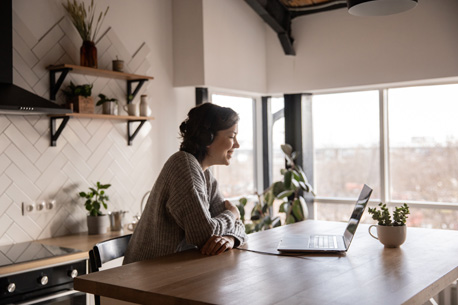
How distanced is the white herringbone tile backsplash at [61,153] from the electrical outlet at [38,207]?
20 mm

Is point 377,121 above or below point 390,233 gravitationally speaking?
above

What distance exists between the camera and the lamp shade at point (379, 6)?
2359mm

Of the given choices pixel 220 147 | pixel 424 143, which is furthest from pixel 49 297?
pixel 424 143

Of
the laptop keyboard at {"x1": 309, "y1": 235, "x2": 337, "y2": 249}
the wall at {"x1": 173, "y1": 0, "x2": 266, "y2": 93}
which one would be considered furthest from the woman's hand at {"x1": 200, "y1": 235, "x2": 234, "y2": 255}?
the wall at {"x1": 173, "y1": 0, "x2": 266, "y2": 93}

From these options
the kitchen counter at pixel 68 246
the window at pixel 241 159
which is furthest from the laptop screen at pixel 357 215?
the window at pixel 241 159

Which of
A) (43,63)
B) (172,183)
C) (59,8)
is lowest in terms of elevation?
(172,183)

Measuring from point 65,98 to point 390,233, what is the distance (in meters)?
2.21

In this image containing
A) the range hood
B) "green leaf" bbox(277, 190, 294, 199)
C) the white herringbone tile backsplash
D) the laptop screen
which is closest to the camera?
the laptop screen

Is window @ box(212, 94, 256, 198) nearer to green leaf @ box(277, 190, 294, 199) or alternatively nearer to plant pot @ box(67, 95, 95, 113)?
green leaf @ box(277, 190, 294, 199)

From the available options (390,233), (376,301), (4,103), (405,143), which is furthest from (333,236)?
(405,143)

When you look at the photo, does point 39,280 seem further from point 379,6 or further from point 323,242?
point 379,6

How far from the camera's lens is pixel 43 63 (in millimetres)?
3137

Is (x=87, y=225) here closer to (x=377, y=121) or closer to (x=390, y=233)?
(x=390, y=233)

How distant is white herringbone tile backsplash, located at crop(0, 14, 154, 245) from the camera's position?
9.78 ft
